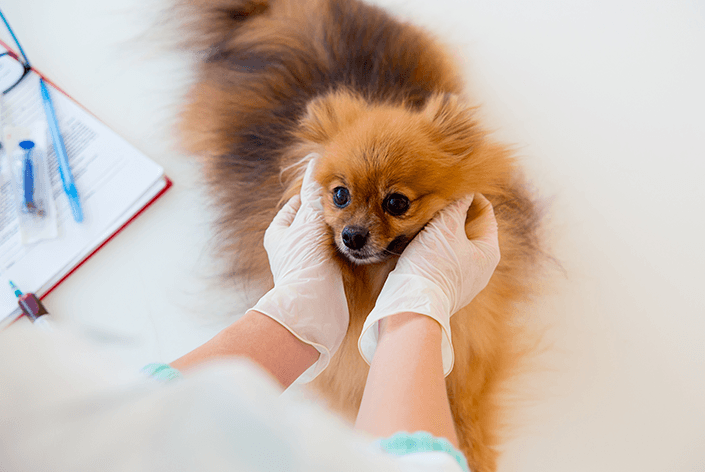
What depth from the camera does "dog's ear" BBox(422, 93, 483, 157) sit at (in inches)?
45.6

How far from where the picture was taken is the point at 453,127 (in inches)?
45.9

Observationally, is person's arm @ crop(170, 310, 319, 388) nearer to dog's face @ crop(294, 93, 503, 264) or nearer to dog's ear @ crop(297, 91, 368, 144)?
dog's face @ crop(294, 93, 503, 264)

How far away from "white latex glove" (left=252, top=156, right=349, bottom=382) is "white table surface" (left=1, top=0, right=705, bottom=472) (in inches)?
13.4

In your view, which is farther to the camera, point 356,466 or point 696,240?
point 696,240

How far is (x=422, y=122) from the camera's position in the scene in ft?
3.76

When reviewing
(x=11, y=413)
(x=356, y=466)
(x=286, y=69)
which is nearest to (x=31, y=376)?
(x=11, y=413)

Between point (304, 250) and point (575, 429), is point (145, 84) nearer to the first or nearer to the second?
point (304, 250)

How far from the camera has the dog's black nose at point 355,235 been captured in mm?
1085

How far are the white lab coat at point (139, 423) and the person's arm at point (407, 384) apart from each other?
13.3 inches

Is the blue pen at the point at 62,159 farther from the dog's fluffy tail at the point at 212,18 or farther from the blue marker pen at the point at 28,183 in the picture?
the dog's fluffy tail at the point at 212,18

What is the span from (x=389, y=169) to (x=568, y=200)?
0.89 metres

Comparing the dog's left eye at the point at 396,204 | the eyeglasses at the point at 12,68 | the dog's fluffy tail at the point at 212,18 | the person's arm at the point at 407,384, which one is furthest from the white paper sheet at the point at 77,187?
the person's arm at the point at 407,384

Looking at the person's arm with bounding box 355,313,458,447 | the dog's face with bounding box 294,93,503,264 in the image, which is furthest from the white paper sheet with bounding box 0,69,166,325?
the person's arm with bounding box 355,313,458,447

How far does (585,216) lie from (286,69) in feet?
3.95
